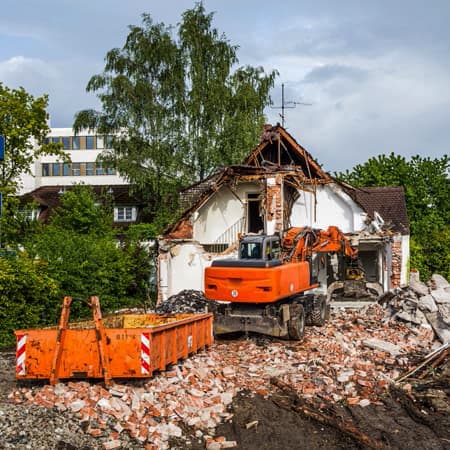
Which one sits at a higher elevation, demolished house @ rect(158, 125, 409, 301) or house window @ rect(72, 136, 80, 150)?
house window @ rect(72, 136, 80, 150)

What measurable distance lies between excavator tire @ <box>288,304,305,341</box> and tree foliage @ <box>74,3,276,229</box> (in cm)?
1842

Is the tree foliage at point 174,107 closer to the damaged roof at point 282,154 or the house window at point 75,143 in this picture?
the damaged roof at point 282,154

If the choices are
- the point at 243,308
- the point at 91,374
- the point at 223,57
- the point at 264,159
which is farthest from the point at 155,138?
the point at 91,374

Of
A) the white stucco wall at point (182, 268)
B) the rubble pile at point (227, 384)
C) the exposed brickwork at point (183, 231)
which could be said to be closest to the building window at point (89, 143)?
the exposed brickwork at point (183, 231)

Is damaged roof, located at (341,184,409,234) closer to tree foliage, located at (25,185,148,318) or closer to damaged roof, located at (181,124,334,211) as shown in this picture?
damaged roof, located at (181,124,334,211)

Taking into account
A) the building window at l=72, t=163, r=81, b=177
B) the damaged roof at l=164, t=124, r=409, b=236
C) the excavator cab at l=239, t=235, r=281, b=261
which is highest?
the building window at l=72, t=163, r=81, b=177

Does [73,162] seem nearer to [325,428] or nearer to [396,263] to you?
[396,263]

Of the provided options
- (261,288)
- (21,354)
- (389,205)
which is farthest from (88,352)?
(389,205)

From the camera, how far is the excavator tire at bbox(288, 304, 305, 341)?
15.6 metres

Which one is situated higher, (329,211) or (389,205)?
(389,205)

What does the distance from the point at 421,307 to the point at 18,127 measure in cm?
1834

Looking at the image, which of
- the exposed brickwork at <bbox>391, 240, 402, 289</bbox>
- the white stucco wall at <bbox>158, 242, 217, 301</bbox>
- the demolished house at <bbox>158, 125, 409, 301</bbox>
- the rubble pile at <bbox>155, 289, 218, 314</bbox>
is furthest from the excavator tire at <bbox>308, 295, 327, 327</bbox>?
the exposed brickwork at <bbox>391, 240, 402, 289</bbox>

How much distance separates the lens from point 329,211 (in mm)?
26047

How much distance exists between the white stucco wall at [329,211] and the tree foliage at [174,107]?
7.96 meters
